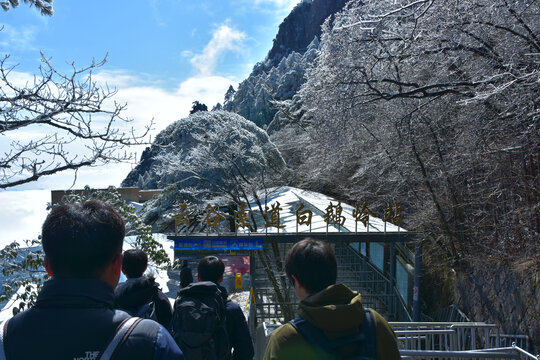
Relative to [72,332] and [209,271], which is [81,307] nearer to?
[72,332]

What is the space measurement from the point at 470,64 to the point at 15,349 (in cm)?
769

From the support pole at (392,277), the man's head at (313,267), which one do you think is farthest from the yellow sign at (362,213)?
the man's head at (313,267)

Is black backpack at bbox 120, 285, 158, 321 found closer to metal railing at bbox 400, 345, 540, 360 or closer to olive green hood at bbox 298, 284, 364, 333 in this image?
olive green hood at bbox 298, 284, 364, 333

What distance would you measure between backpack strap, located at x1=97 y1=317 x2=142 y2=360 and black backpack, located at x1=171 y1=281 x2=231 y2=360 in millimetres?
1384

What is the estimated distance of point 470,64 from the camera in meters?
6.93

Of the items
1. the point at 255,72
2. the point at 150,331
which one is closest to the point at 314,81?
the point at 150,331

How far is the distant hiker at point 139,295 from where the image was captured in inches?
103

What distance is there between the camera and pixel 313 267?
1789 mm

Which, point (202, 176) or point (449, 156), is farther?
point (202, 176)

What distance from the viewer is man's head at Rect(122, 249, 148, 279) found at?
2.81 metres

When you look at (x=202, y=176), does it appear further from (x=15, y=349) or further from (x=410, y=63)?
(x=15, y=349)

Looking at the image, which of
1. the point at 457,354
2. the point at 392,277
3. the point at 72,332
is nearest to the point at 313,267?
the point at 72,332

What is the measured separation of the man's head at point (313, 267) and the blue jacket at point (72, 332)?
722 millimetres

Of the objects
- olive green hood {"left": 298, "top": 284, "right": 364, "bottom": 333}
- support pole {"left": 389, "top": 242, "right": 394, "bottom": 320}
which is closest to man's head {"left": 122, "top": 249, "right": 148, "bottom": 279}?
olive green hood {"left": 298, "top": 284, "right": 364, "bottom": 333}
